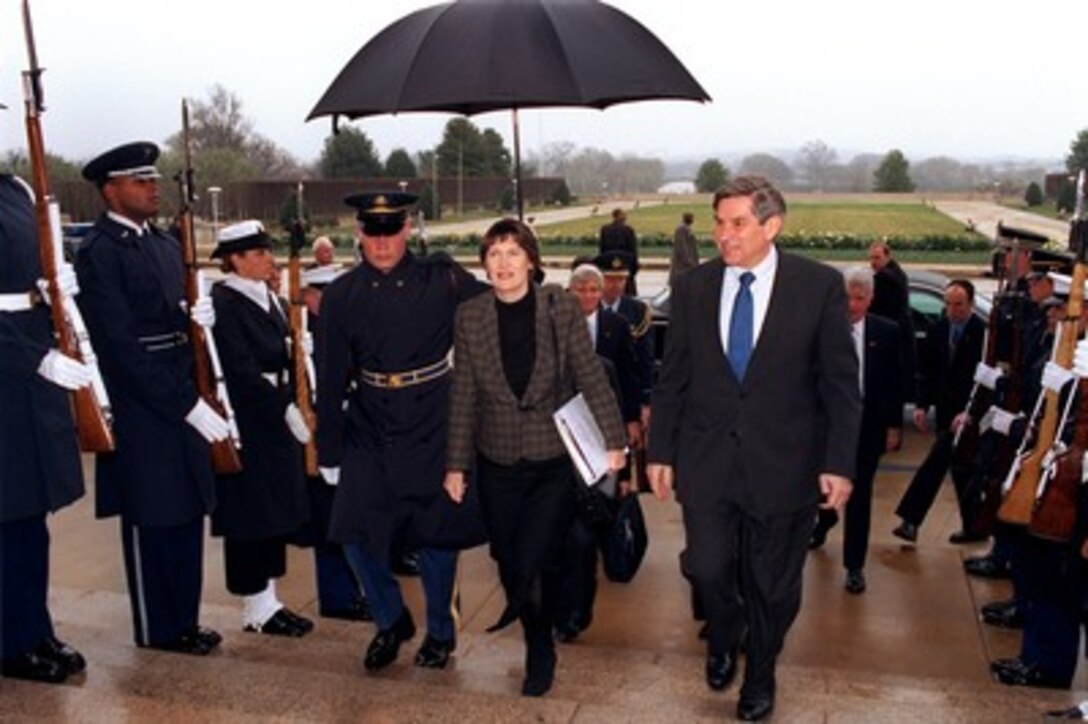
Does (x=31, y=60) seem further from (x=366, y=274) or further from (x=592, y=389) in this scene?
(x=592, y=389)

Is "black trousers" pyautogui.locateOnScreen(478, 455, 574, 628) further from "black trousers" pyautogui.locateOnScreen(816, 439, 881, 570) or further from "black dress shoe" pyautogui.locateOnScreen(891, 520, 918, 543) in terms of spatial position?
"black dress shoe" pyautogui.locateOnScreen(891, 520, 918, 543)

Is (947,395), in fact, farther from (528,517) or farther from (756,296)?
(528,517)

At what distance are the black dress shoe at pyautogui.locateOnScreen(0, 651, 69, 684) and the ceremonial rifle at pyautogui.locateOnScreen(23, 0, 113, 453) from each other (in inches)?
30.0

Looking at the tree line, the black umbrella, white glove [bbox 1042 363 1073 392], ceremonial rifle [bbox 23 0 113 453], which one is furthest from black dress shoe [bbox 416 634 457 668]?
the tree line

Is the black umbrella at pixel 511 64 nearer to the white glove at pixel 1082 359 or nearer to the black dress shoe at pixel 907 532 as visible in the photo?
the white glove at pixel 1082 359

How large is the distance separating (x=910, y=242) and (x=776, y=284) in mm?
27971

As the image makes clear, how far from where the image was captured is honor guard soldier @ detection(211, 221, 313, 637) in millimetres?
4809

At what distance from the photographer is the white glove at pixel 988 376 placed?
18.8 feet

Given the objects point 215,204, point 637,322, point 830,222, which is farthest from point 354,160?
point 637,322

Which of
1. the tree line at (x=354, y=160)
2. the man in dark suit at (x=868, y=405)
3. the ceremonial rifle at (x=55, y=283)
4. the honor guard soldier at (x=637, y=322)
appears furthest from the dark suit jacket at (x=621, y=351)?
the tree line at (x=354, y=160)

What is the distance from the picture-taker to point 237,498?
194 inches

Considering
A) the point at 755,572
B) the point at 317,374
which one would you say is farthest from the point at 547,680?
the point at 317,374

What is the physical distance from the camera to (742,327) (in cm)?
388

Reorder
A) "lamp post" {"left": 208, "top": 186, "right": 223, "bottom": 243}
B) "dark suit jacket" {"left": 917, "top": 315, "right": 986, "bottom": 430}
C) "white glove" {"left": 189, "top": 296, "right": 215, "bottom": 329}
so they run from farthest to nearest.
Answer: "lamp post" {"left": 208, "top": 186, "right": 223, "bottom": 243}, "dark suit jacket" {"left": 917, "top": 315, "right": 986, "bottom": 430}, "white glove" {"left": 189, "top": 296, "right": 215, "bottom": 329}
